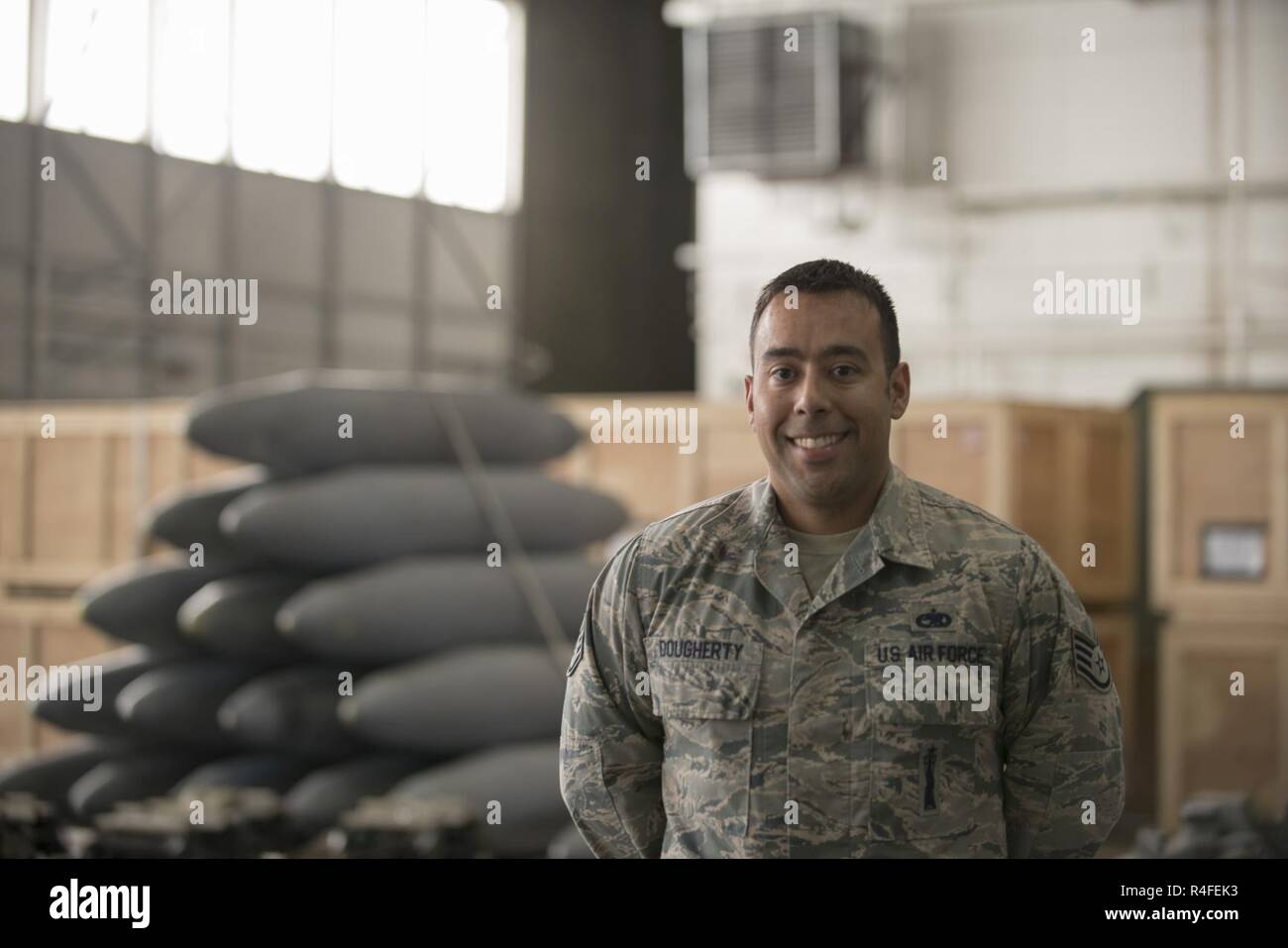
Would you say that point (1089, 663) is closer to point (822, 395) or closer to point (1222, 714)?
point (822, 395)

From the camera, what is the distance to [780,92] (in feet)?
29.4

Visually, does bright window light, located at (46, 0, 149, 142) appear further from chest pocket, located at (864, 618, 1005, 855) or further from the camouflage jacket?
chest pocket, located at (864, 618, 1005, 855)

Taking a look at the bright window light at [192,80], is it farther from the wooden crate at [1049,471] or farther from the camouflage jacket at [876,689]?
the camouflage jacket at [876,689]

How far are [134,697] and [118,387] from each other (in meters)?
5.41

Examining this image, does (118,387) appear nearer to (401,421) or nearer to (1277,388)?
(401,421)

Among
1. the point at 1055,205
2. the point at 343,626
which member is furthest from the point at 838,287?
the point at 1055,205

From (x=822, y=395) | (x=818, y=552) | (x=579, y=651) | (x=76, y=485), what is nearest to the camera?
(x=822, y=395)

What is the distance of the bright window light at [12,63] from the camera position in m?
8.55

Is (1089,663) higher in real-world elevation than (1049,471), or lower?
lower

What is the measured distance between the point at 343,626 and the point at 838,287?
3116 millimetres

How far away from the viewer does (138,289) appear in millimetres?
10250

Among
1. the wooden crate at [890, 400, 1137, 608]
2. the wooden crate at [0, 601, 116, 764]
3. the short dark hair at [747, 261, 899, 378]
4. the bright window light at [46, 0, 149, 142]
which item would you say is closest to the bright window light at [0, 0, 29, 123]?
the bright window light at [46, 0, 149, 142]

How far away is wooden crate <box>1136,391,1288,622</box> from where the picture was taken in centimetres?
672
